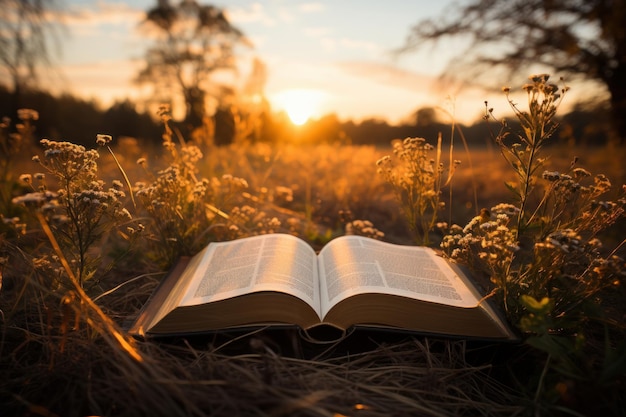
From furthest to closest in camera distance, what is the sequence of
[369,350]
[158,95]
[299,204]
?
[158,95]
[299,204]
[369,350]

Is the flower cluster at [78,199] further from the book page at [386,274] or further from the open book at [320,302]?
the book page at [386,274]

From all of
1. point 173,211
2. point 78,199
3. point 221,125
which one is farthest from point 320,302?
point 221,125

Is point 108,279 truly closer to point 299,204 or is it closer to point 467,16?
point 299,204

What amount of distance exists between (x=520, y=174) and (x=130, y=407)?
154cm

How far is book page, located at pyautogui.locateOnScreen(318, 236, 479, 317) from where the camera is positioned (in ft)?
4.30

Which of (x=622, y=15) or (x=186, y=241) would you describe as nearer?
(x=186, y=241)

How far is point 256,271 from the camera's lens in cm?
143

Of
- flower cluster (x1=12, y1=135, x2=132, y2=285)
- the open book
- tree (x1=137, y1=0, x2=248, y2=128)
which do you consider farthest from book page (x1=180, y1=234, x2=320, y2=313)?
tree (x1=137, y1=0, x2=248, y2=128)

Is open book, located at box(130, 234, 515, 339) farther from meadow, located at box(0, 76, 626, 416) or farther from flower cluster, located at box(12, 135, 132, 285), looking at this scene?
flower cluster, located at box(12, 135, 132, 285)

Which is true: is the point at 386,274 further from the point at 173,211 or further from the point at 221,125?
the point at 221,125

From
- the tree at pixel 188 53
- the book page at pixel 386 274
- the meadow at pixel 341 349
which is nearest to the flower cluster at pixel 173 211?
the meadow at pixel 341 349

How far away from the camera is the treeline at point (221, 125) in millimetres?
6613

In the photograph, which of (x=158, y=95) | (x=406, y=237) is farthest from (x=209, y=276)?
(x=158, y=95)

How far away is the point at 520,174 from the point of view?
4.94 ft
